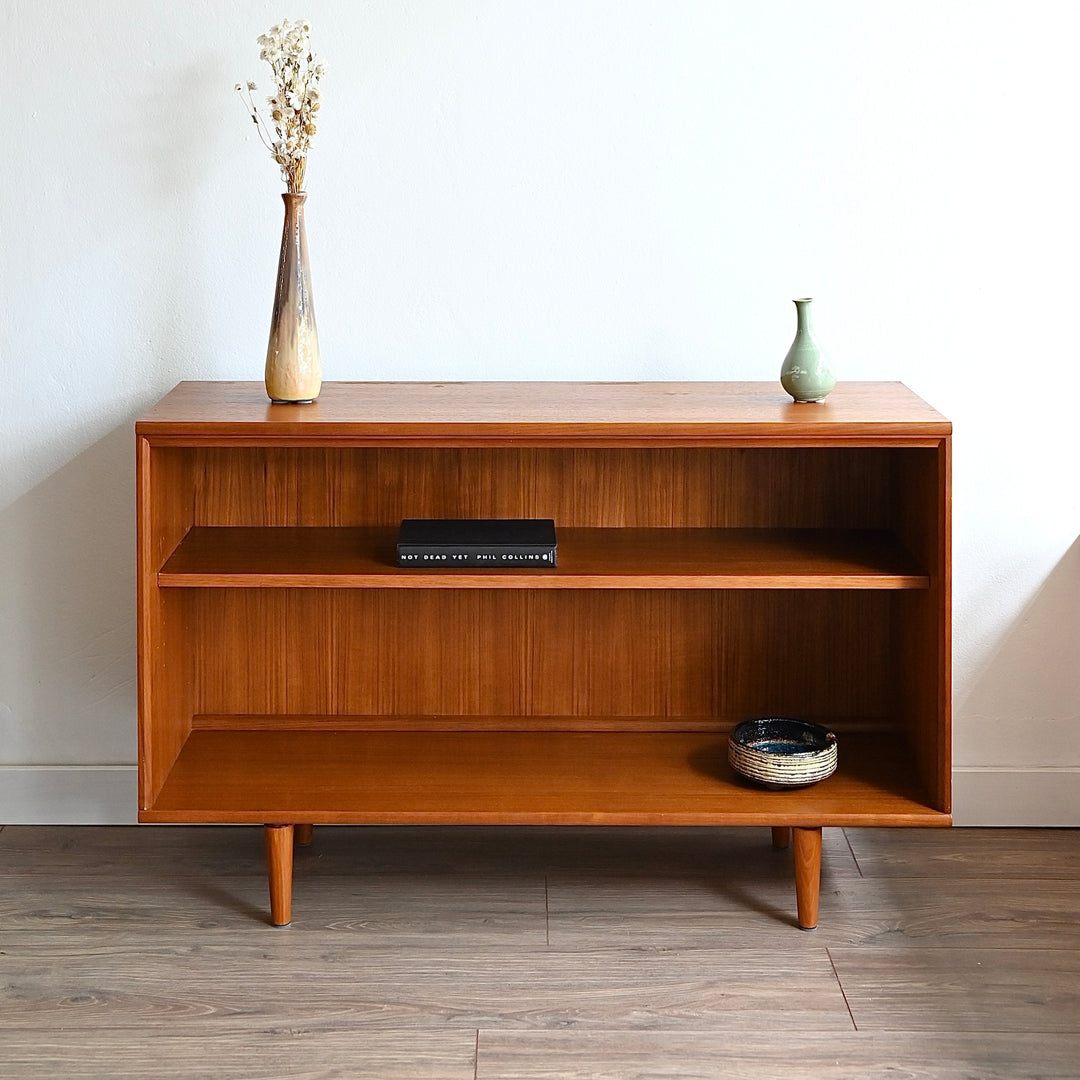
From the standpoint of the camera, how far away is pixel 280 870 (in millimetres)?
2094

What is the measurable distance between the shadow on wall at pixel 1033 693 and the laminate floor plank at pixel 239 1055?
115cm

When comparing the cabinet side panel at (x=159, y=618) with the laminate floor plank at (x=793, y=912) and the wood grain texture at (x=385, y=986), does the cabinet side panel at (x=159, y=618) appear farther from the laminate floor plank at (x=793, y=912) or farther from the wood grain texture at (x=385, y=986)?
the laminate floor plank at (x=793, y=912)

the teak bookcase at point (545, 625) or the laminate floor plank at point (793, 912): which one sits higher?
the teak bookcase at point (545, 625)

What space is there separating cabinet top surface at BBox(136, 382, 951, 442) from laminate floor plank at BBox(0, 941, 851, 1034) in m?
0.78

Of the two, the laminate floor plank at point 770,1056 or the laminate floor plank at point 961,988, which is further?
the laminate floor plank at point 961,988

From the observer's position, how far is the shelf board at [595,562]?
6.58 feet

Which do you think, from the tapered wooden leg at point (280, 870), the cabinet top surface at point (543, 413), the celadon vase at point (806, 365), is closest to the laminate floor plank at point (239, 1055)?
the tapered wooden leg at point (280, 870)

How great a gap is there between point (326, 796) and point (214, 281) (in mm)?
897

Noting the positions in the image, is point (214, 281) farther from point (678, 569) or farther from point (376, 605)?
point (678, 569)

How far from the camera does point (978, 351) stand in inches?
91.7

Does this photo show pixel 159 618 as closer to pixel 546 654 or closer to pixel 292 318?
pixel 292 318

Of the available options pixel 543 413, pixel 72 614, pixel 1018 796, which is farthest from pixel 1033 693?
pixel 72 614

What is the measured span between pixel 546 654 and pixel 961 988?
0.85 m

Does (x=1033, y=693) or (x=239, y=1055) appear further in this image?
(x=1033, y=693)
